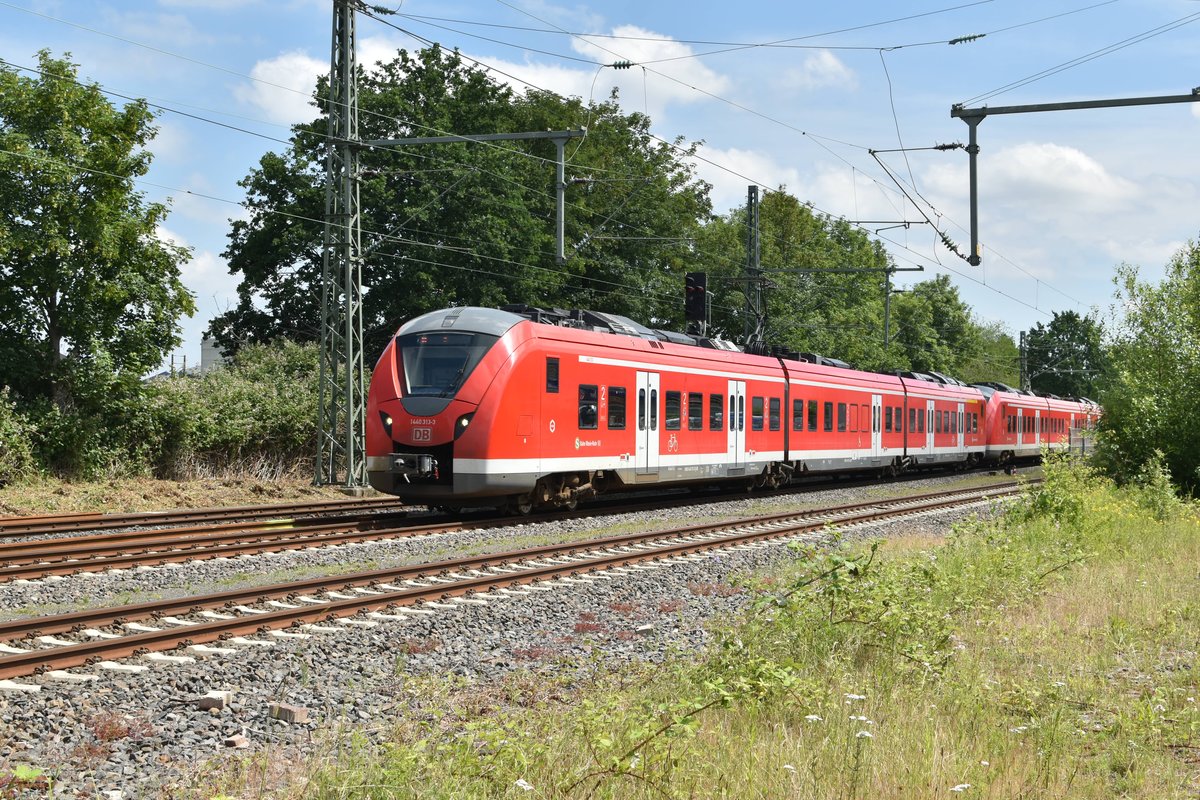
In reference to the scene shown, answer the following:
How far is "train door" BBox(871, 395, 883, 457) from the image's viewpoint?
108 ft

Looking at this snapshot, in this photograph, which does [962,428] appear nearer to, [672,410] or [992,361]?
[672,410]

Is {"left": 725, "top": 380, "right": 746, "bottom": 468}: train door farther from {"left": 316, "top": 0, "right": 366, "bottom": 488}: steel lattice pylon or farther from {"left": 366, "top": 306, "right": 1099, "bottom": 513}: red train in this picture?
{"left": 316, "top": 0, "right": 366, "bottom": 488}: steel lattice pylon

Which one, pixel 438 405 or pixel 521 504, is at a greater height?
pixel 438 405

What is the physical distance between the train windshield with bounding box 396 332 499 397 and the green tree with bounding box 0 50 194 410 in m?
7.86

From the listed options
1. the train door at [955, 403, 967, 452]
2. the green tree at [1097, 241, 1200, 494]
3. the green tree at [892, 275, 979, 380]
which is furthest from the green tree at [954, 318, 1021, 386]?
the green tree at [1097, 241, 1200, 494]

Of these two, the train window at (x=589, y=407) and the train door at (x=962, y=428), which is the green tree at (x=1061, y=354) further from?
the train window at (x=589, y=407)

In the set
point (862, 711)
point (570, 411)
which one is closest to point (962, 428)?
point (570, 411)

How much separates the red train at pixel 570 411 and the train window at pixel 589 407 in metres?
0.03

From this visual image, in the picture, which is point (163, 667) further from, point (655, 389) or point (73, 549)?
point (655, 389)

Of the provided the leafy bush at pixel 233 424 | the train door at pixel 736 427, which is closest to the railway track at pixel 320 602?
the train door at pixel 736 427

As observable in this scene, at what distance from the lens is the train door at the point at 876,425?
33.0m

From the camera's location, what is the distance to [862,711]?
621 cm

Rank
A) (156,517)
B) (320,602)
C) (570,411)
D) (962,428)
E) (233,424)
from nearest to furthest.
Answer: (320,602), (156,517), (570,411), (233,424), (962,428)

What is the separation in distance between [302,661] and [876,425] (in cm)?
2767
